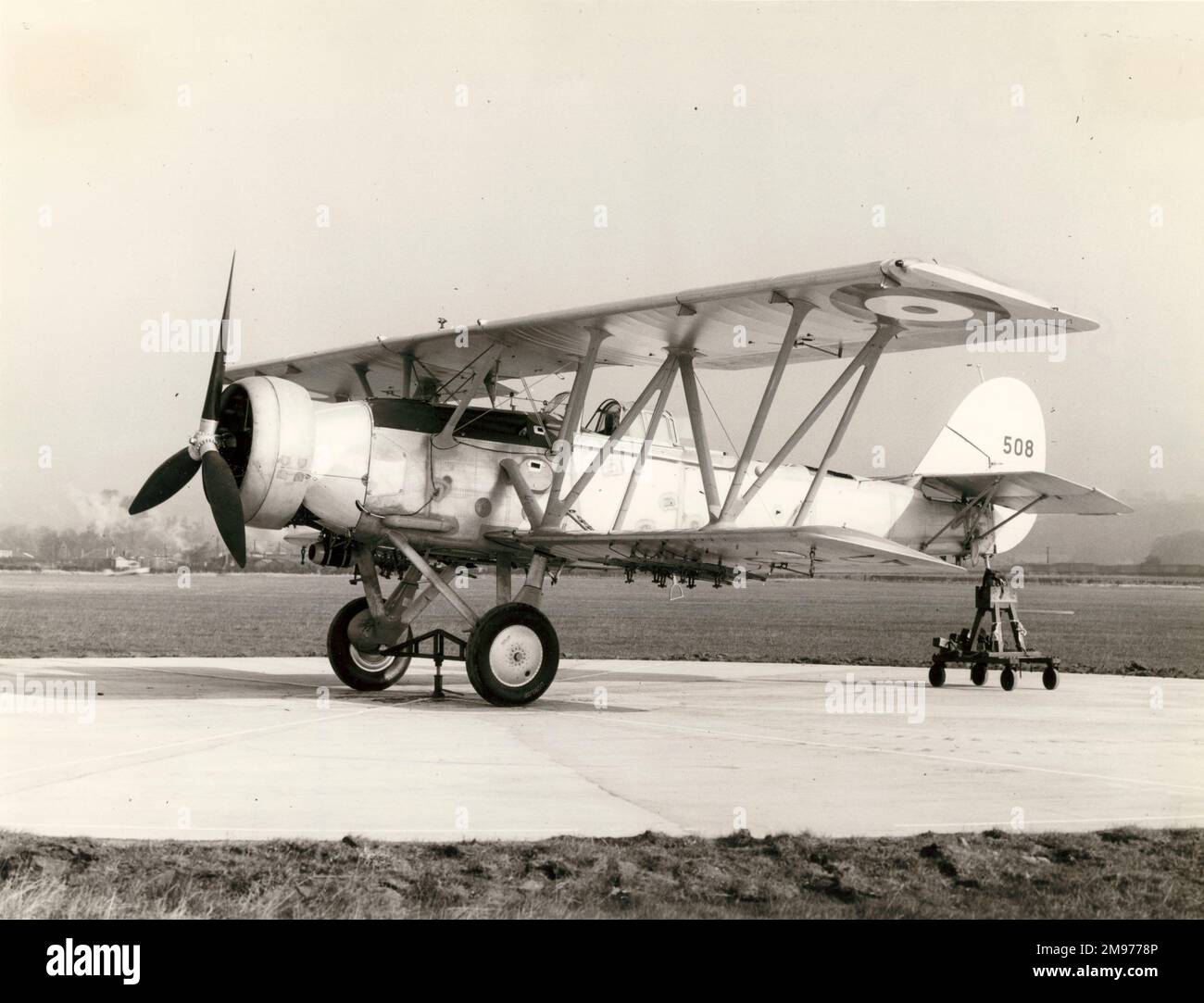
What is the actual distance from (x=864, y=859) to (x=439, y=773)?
11.0 feet

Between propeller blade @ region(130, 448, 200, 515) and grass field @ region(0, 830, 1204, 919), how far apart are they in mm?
6780

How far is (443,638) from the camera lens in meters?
13.8

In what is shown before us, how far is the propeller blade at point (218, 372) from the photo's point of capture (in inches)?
444

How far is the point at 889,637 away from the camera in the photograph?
115 feet

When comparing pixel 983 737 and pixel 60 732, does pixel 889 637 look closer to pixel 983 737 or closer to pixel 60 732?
pixel 983 737

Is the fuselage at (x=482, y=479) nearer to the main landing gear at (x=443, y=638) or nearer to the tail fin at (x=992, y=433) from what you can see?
the main landing gear at (x=443, y=638)

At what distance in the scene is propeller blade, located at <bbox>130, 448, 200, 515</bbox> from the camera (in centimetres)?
1238

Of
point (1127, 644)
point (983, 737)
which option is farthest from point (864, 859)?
point (1127, 644)

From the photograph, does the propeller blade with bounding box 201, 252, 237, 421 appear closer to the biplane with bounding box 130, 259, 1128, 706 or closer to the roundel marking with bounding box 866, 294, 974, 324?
the biplane with bounding box 130, 259, 1128, 706

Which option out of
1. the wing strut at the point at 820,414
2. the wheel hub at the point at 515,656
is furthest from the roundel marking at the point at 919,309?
the wheel hub at the point at 515,656

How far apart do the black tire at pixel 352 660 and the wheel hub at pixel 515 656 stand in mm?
2515

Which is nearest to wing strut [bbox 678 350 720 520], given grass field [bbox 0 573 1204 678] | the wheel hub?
the wheel hub

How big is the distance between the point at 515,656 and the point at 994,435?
393 inches

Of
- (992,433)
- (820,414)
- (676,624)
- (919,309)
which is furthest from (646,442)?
(676,624)
